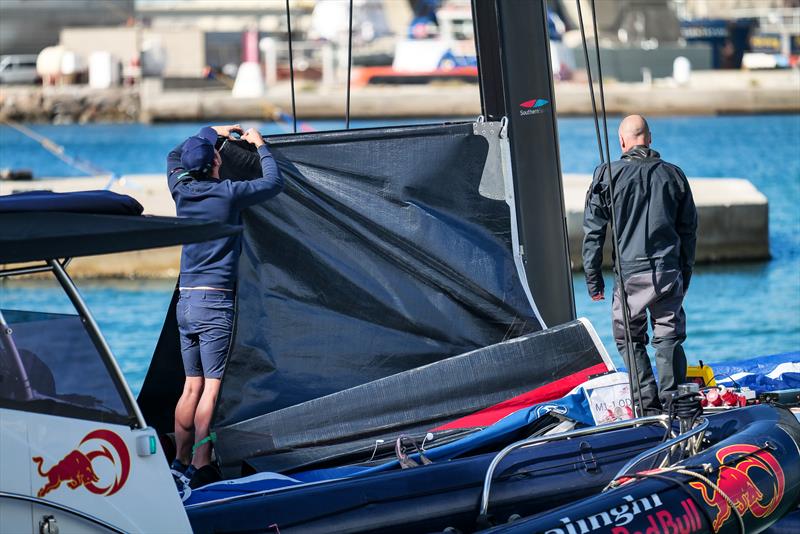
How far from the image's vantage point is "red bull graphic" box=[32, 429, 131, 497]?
14.1 ft

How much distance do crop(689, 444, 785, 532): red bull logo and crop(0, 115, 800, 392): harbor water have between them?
301cm

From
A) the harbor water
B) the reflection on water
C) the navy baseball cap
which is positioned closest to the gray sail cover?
the navy baseball cap

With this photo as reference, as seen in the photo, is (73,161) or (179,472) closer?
(179,472)

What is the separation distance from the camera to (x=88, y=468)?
4.41 m

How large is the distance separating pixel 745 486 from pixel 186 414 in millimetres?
2752

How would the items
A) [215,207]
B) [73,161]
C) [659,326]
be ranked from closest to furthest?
[215,207] < [659,326] < [73,161]

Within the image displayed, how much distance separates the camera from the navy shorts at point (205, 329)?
602 centimetres

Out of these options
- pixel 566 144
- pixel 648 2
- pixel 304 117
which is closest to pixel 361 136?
pixel 566 144

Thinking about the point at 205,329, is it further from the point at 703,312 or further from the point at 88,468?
the point at 703,312

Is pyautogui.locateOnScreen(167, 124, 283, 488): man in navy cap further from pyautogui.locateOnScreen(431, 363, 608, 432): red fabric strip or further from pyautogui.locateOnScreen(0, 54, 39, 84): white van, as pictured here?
pyautogui.locateOnScreen(0, 54, 39, 84): white van

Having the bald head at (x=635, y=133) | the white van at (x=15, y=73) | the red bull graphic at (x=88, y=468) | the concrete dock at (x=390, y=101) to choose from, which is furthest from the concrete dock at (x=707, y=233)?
the white van at (x=15, y=73)

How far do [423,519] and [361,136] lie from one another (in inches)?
92.3

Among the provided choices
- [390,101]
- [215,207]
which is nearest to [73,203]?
[215,207]

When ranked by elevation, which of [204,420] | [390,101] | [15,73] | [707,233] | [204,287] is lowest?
[204,420]
